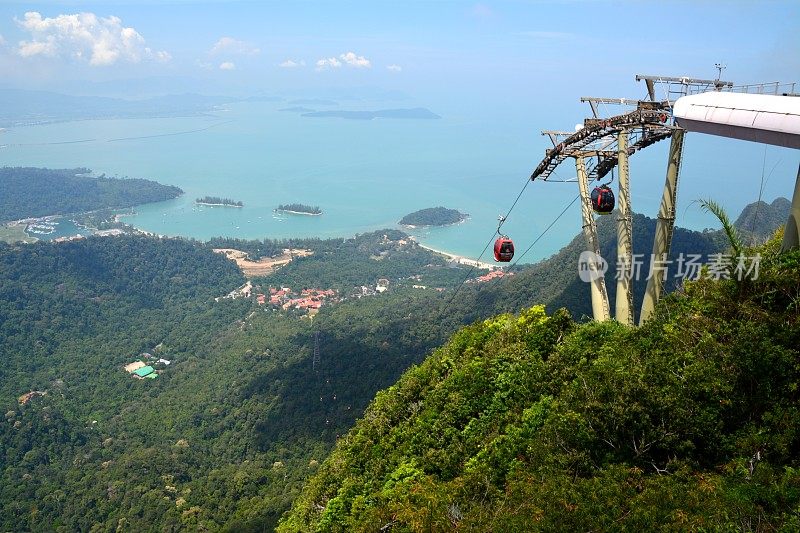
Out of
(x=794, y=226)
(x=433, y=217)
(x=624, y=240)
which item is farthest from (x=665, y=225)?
(x=433, y=217)

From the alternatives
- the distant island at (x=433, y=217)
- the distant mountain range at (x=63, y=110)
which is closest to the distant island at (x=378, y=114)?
the distant mountain range at (x=63, y=110)

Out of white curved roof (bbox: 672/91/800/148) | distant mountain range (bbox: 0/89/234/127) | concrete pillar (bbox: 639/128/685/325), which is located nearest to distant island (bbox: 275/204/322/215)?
concrete pillar (bbox: 639/128/685/325)

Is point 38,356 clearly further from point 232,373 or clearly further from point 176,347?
point 232,373

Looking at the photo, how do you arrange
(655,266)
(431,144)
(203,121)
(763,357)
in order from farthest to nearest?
1. (203,121)
2. (431,144)
3. (655,266)
4. (763,357)

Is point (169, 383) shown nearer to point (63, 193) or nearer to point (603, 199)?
point (603, 199)

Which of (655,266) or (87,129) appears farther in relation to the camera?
(87,129)

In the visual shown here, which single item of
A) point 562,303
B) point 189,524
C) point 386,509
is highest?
point 386,509

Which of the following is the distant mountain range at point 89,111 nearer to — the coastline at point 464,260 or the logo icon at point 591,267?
the coastline at point 464,260

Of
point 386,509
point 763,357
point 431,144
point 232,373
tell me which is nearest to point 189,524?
point 232,373
